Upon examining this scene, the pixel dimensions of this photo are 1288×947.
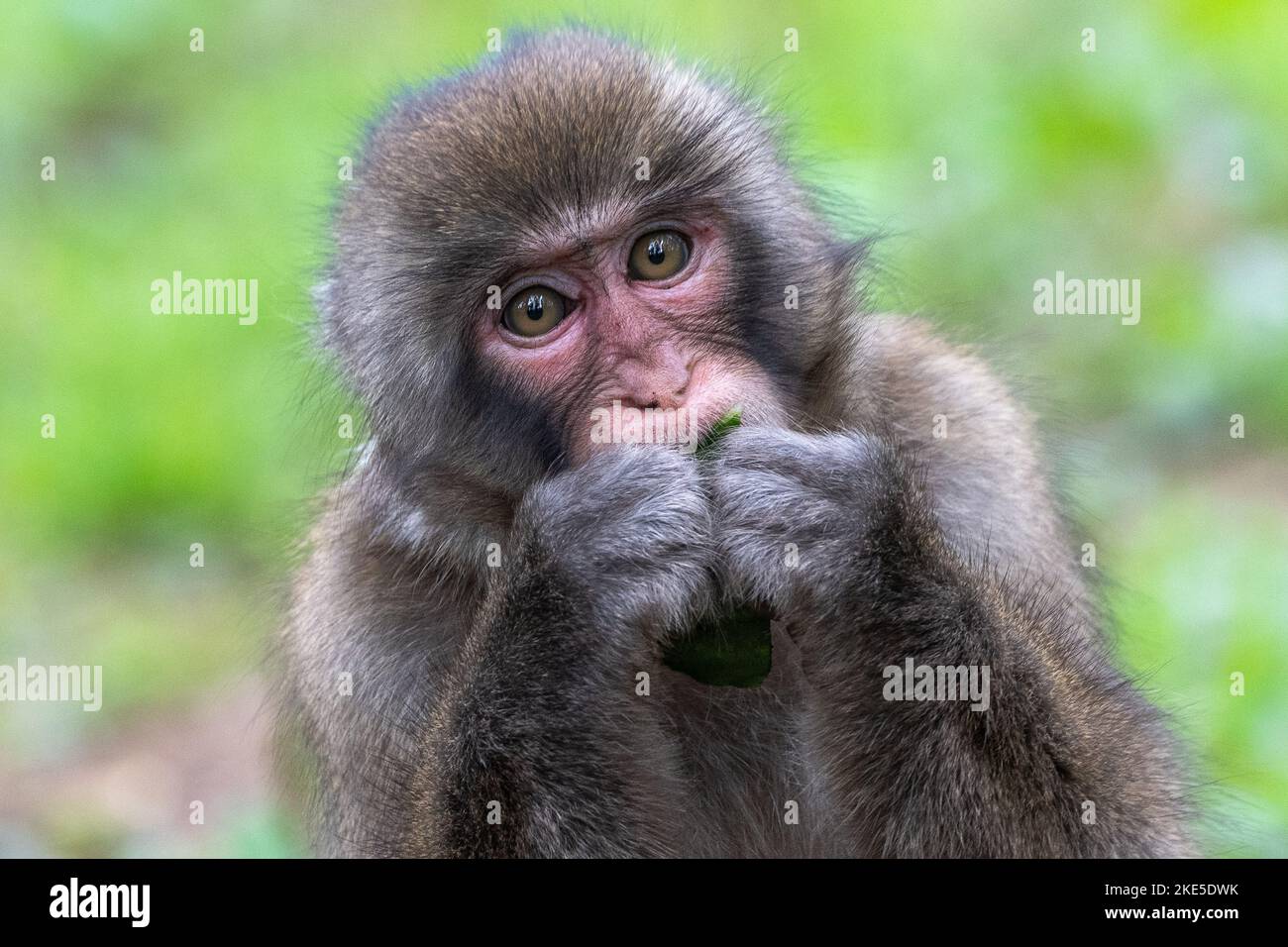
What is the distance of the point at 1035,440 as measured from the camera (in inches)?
228

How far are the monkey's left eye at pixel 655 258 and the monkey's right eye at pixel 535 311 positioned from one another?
0.73 feet

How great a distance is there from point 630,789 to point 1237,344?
513 centimetres

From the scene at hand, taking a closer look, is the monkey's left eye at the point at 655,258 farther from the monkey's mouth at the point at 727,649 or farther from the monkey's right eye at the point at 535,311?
the monkey's mouth at the point at 727,649

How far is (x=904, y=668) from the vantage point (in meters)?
4.30

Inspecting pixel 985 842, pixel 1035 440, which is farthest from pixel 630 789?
pixel 1035 440

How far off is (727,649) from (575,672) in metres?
0.42

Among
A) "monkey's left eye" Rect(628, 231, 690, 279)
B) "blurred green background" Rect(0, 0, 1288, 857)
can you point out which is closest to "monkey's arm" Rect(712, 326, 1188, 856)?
"monkey's left eye" Rect(628, 231, 690, 279)

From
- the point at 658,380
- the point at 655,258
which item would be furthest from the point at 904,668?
the point at 655,258

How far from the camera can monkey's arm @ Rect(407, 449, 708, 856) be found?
4223 millimetres

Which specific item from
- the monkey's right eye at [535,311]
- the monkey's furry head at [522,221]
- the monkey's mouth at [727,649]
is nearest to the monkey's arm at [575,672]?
the monkey's mouth at [727,649]

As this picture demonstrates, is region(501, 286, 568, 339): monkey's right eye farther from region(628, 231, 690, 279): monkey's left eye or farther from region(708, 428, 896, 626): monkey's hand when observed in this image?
region(708, 428, 896, 626): monkey's hand

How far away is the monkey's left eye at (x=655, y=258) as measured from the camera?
4.66 m

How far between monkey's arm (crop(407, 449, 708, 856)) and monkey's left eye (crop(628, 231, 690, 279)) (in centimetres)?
61

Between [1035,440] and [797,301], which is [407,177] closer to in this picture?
[797,301]
